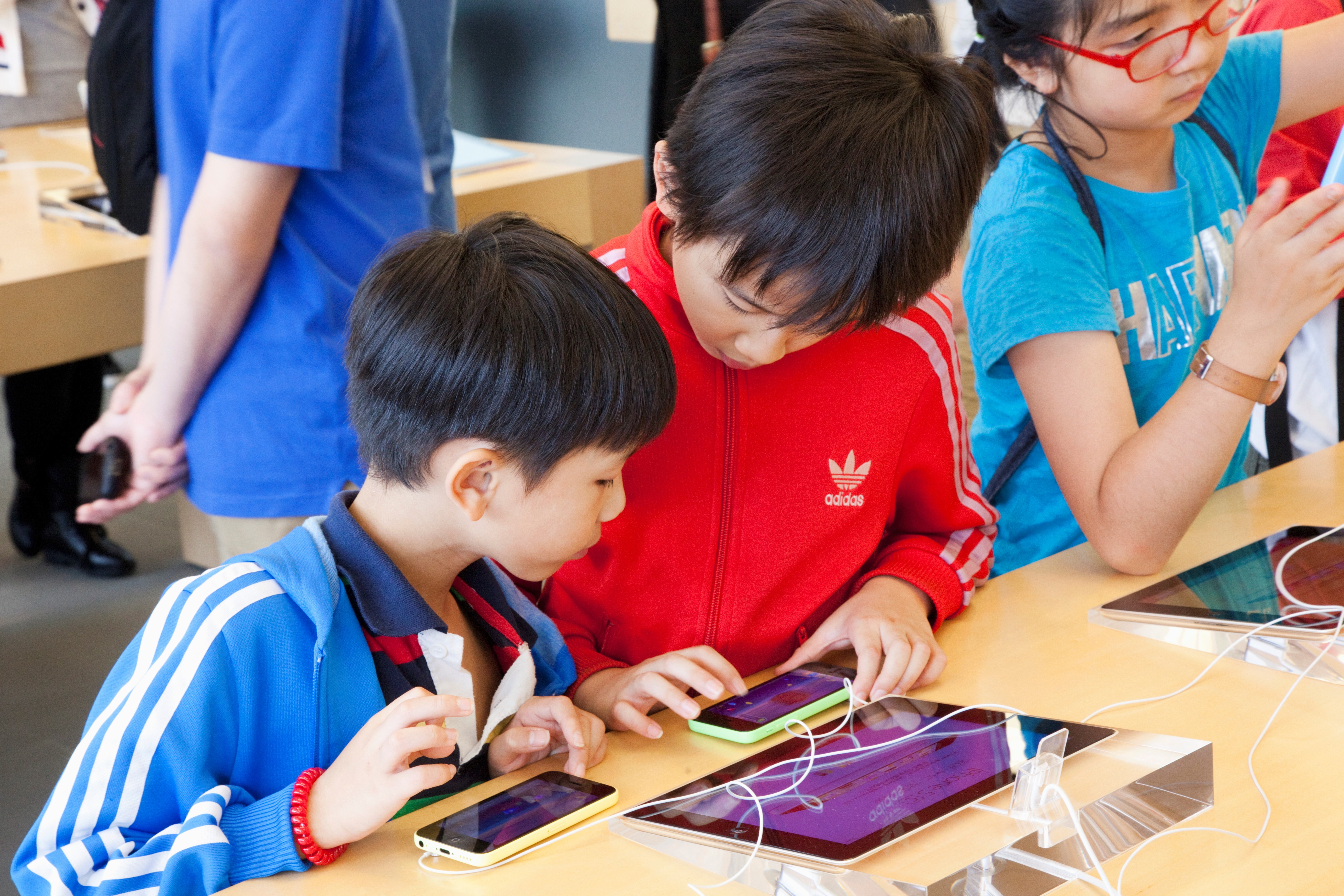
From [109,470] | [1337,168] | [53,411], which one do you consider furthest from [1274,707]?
[53,411]

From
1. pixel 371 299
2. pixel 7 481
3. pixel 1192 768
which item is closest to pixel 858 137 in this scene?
pixel 371 299

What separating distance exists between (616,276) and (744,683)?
341 mm

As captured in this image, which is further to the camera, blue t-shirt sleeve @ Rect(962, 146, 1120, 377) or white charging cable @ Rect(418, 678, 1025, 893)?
blue t-shirt sleeve @ Rect(962, 146, 1120, 377)

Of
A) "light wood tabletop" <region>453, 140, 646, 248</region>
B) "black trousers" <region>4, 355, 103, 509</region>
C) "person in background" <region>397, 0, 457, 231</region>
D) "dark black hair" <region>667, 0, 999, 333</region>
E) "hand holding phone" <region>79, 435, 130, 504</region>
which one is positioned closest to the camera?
"dark black hair" <region>667, 0, 999, 333</region>

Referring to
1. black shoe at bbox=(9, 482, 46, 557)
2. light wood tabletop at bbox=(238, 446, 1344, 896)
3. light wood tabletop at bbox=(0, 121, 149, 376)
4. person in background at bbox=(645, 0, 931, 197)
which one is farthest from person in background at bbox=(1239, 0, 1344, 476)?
black shoe at bbox=(9, 482, 46, 557)

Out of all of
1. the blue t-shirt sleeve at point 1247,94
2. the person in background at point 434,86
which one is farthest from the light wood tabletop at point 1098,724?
the person in background at point 434,86

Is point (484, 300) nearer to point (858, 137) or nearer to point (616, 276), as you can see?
point (616, 276)

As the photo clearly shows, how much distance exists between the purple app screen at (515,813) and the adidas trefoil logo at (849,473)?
0.41 m

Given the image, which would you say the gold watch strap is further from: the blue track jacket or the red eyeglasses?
the blue track jacket

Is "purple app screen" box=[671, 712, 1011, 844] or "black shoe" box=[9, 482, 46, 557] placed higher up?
"purple app screen" box=[671, 712, 1011, 844]

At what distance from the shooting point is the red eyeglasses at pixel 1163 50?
110cm

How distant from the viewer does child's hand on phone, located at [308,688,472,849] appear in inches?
28.4

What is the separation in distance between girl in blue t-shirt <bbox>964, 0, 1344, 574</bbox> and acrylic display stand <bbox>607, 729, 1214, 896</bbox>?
0.36m

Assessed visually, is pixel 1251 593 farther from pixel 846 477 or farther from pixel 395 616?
pixel 395 616
